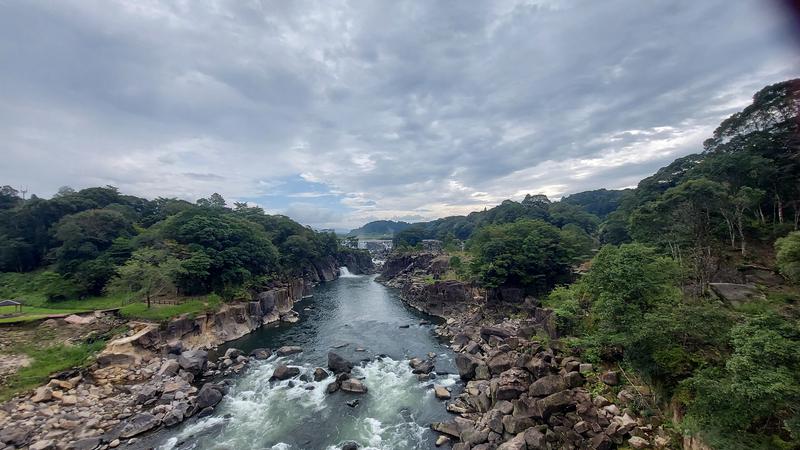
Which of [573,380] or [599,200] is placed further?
[599,200]

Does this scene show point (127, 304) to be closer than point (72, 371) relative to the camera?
No

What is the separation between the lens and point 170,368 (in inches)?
853

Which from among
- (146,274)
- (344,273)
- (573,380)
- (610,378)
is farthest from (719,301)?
(344,273)

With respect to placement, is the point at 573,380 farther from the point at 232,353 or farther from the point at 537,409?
the point at 232,353

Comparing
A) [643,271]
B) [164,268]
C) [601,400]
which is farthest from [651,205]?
[164,268]

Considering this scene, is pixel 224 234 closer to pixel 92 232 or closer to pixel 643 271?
pixel 92 232

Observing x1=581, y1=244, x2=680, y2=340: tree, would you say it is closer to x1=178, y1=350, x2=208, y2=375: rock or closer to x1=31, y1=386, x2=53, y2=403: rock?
x1=178, y1=350, x2=208, y2=375: rock

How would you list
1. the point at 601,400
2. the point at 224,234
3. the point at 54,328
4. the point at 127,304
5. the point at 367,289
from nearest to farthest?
the point at 601,400, the point at 54,328, the point at 127,304, the point at 224,234, the point at 367,289

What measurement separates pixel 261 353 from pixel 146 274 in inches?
487

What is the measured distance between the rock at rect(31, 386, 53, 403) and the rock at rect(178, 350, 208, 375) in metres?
6.38

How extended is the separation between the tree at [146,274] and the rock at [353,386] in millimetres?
19837

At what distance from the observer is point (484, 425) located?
1509cm

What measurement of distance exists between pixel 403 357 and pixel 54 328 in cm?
2527

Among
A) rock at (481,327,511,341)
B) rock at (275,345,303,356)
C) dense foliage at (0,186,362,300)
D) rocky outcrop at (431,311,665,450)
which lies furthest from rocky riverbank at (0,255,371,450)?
rock at (481,327,511,341)
